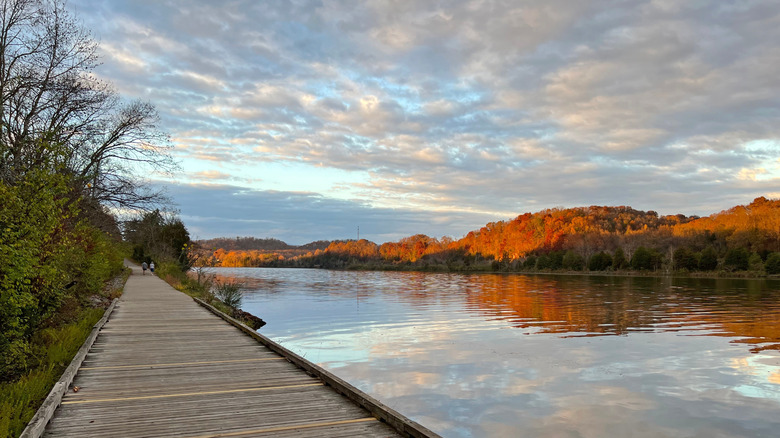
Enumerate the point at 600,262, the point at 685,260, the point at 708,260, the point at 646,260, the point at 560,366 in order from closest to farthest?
1. the point at 560,366
2. the point at 708,260
3. the point at 685,260
4. the point at 646,260
5. the point at 600,262

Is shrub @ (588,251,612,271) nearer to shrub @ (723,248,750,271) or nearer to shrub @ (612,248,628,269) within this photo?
shrub @ (612,248,628,269)

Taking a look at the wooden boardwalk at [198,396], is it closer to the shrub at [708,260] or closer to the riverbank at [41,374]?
the riverbank at [41,374]

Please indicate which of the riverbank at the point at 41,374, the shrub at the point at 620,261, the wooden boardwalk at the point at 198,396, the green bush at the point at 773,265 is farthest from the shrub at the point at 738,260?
the riverbank at the point at 41,374

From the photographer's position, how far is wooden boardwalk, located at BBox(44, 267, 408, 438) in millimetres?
4680

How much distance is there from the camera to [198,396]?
5.85m

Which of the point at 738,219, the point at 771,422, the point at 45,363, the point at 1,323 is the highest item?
the point at 738,219

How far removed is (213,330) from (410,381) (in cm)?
460

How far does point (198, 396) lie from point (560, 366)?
1000 cm

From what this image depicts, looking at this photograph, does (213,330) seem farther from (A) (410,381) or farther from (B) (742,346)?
(B) (742,346)

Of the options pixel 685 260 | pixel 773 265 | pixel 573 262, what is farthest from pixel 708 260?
pixel 573 262

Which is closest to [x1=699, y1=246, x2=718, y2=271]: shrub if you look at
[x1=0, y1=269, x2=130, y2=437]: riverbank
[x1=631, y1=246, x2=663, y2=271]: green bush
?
[x1=631, y1=246, x2=663, y2=271]: green bush

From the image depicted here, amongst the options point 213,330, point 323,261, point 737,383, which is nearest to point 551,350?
point 737,383

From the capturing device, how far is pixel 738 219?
91.1 m

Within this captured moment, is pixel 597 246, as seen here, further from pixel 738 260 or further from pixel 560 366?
pixel 560 366
